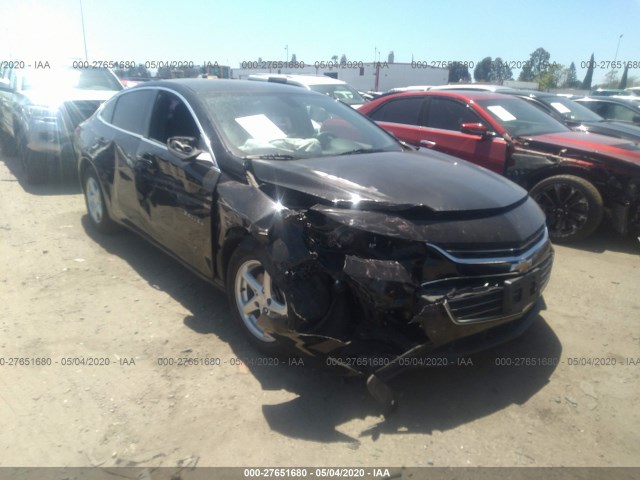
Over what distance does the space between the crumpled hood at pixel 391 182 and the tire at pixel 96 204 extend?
281 centimetres

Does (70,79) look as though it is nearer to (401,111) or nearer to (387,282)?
(401,111)

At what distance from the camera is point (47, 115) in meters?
7.75

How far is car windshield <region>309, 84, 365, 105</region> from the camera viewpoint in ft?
43.8

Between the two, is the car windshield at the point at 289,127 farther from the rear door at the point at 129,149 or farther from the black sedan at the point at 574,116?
the black sedan at the point at 574,116

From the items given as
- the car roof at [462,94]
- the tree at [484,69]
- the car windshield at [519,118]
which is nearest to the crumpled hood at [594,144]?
the car windshield at [519,118]

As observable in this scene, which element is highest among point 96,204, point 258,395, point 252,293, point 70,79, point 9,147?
→ point 70,79

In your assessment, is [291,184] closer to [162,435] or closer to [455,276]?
[455,276]

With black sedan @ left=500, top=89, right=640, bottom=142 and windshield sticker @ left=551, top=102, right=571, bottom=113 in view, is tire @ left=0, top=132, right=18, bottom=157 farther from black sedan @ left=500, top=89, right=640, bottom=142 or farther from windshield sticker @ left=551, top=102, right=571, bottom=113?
windshield sticker @ left=551, top=102, right=571, bottom=113

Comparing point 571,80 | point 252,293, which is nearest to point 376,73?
point 252,293

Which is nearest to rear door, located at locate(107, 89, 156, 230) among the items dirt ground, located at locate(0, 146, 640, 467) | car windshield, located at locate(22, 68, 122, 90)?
dirt ground, located at locate(0, 146, 640, 467)

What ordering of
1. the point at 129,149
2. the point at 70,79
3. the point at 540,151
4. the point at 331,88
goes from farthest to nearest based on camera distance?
the point at 331,88 → the point at 70,79 → the point at 540,151 → the point at 129,149

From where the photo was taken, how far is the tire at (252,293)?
298cm

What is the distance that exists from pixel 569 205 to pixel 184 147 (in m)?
4.24

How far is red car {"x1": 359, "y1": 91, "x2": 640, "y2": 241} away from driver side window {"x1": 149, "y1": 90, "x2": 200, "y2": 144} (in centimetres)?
245
